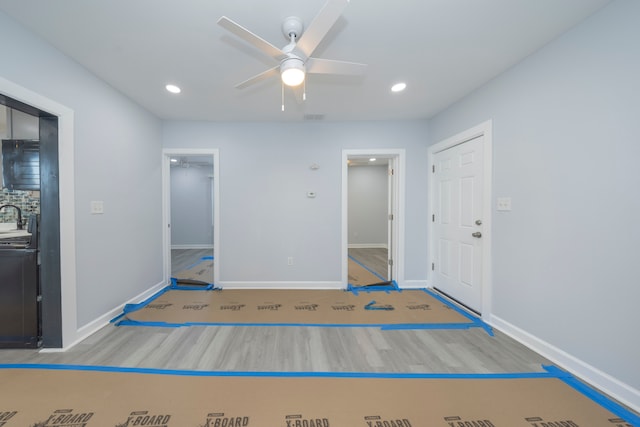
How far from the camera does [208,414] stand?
1.44 meters

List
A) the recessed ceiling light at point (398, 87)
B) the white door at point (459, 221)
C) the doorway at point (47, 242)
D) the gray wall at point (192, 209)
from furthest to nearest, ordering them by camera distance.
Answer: the gray wall at point (192, 209) → the white door at point (459, 221) → the recessed ceiling light at point (398, 87) → the doorway at point (47, 242)

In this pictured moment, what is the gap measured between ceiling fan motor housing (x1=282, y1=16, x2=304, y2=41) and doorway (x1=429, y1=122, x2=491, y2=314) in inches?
84.9

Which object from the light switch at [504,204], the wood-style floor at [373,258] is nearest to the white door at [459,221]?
the light switch at [504,204]

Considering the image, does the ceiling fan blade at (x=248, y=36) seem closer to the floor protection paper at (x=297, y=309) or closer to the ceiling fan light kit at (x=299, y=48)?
the ceiling fan light kit at (x=299, y=48)

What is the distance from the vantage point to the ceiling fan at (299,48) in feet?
4.36

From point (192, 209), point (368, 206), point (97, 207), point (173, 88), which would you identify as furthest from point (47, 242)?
point (368, 206)

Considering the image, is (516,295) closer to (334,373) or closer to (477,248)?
(477,248)

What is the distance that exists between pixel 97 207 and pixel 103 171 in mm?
388

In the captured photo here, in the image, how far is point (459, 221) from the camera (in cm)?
302

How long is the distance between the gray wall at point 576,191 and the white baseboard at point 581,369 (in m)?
0.04

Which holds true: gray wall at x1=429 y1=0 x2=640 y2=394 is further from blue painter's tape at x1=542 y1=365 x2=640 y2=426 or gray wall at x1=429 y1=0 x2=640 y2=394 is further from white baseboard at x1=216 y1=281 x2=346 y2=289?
white baseboard at x1=216 y1=281 x2=346 y2=289

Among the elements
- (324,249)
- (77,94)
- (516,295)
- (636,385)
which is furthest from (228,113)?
(636,385)

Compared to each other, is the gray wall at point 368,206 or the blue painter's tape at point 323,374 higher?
the gray wall at point 368,206

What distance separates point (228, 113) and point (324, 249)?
7.85 ft
